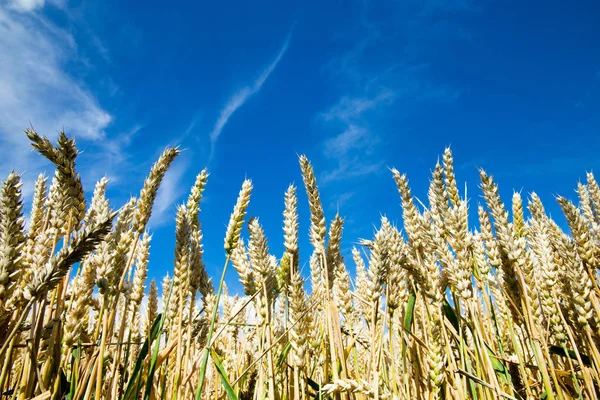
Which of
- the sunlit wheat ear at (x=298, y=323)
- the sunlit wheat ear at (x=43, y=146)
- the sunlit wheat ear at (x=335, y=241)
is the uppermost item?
the sunlit wheat ear at (x=43, y=146)

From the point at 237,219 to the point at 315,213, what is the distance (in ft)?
1.53

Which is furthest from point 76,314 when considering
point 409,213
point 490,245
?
point 490,245

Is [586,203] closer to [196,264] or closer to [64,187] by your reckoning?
[196,264]

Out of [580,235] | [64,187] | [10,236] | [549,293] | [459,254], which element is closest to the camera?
[10,236]

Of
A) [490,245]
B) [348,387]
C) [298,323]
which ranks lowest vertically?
[348,387]

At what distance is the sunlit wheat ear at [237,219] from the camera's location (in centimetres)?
227

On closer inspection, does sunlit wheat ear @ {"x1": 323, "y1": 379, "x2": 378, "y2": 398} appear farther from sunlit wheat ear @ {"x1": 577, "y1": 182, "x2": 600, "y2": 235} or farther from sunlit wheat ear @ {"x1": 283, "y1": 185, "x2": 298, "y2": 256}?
sunlit wheat ear @ {"x1": 577, "y1": 182, "x2": 600, "y2": 235}

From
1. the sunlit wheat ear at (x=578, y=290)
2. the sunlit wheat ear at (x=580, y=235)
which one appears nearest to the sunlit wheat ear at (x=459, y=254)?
the sunlit wheat ear at (x=578, y=290)

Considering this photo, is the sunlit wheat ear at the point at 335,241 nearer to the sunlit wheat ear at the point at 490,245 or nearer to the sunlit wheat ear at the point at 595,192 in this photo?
the sunlit wheat ear at the point at 490,245

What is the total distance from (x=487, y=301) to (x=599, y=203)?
2644mm

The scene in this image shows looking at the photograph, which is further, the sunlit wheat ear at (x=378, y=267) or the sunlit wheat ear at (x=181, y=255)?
the sunlit wheat ear at (x=181, y=255)

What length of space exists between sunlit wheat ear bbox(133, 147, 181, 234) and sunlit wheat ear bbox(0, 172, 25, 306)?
619 millimetres

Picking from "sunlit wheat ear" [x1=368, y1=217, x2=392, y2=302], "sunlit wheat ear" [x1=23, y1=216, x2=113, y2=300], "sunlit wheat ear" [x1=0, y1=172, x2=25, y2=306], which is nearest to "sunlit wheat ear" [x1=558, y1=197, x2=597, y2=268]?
"sunlit wheat ear" [x1=368, y1=217, x2=392, y2=302]

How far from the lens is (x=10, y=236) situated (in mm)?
1318
